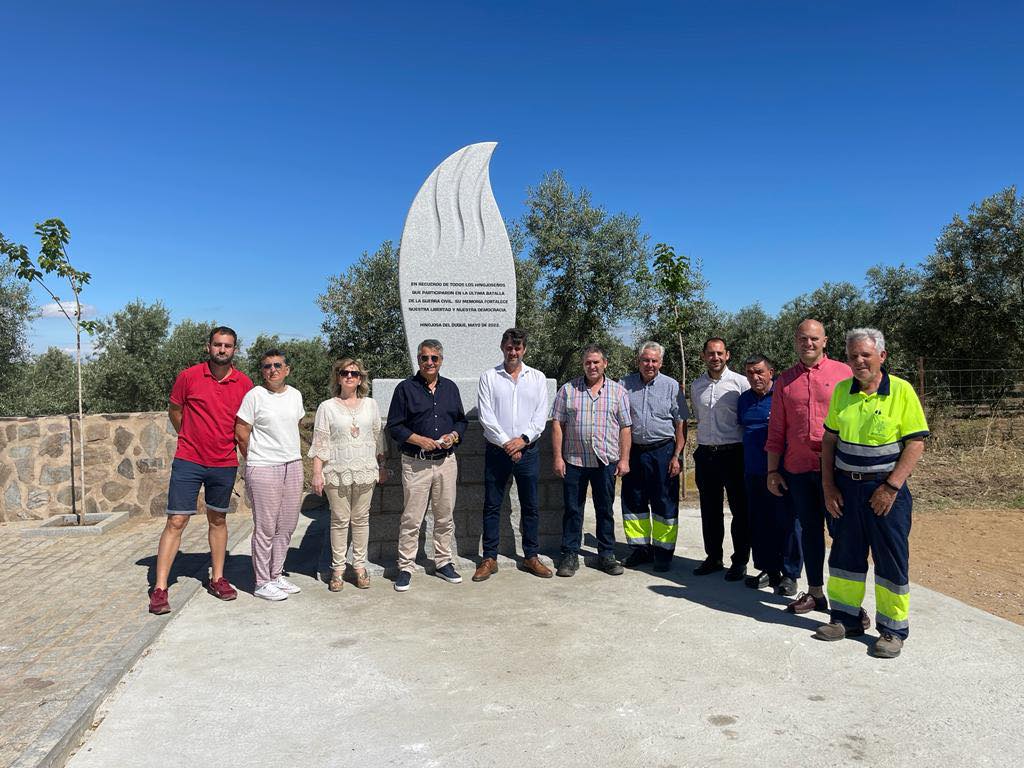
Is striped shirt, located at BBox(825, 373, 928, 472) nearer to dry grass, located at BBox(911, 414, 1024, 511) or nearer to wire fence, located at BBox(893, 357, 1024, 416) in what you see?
dry grass, located at BBox(911, 414, 1024, 511)

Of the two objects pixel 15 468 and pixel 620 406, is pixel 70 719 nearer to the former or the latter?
pixel 620 406

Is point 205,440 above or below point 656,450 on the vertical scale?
above

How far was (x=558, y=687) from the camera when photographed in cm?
309

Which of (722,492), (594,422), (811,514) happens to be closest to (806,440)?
(811,514)

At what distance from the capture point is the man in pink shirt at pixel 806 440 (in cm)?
391

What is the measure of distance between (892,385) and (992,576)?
9.64ft

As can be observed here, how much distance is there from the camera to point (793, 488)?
4.02 metres

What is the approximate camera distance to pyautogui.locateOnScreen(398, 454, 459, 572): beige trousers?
4.59 m

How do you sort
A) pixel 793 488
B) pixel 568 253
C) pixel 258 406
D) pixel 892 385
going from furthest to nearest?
pixel 568 253 < pixel 258 406 < pixel 793 488 < pixel 892 385

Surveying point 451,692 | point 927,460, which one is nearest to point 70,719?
point 451,692

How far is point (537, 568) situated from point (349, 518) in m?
1.34

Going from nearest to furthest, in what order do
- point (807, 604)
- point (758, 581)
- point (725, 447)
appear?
point (807, 604), point (758, 581), point (725, 447)

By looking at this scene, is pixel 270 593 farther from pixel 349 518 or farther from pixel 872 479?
pixel 872 479

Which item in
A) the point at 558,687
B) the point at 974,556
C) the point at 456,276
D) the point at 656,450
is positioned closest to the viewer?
the point at 558,687
